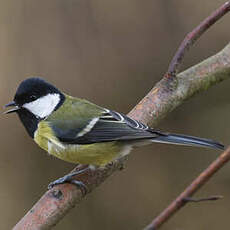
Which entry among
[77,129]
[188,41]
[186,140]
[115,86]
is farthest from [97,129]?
[115,86]

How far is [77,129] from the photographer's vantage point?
2039 millimetres

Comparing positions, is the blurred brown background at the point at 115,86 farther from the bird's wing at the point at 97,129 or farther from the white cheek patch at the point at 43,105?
the bird's wing at the point at 97,129

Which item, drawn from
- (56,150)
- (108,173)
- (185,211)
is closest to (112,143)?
(108,173)

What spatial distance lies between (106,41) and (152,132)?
69.2 inches

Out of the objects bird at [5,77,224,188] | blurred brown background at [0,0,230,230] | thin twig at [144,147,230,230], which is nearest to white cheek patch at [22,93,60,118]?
bird at [5,77,224,188]

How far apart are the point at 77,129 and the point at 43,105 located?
0.23 metres

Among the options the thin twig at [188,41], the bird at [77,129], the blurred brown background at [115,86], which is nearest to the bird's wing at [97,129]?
the bird at [77,129]

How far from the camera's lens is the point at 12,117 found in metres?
3.47

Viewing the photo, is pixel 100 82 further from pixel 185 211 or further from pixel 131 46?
pixel 185 211

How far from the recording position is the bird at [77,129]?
6.52ft

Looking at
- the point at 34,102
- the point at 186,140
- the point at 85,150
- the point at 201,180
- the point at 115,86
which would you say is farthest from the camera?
the point at 115,86

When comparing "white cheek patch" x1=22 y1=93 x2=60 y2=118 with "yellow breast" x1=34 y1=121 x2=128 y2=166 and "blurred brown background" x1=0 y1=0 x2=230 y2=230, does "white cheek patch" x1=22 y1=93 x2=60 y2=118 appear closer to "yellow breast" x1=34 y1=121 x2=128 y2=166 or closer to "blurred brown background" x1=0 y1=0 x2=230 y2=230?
"yellow breast" x1=34 y1=121 x2=128 y2=166

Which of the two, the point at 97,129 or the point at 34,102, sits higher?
the point at 34,102

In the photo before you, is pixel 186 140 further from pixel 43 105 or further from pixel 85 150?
pixel 43 105
